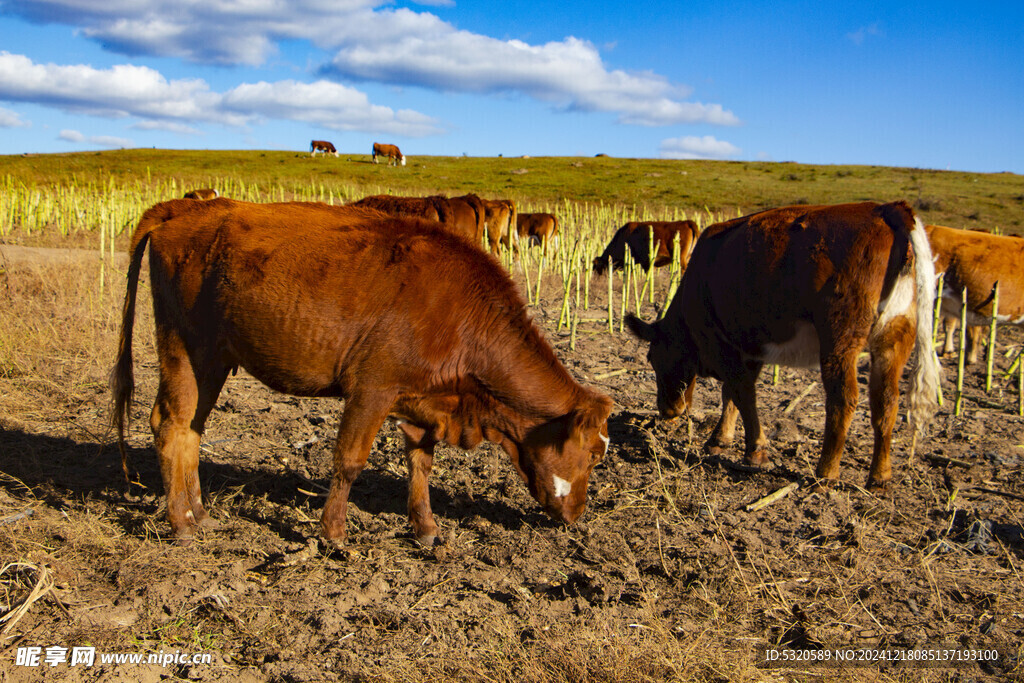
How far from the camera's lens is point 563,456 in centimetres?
383

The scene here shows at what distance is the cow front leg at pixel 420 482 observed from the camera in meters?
3.94

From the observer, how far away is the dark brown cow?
10906mm

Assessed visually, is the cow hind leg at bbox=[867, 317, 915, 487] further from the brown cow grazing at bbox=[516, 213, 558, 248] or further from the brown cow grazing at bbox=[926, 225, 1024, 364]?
the brown cow grazing at bbox=[516, 213, 558, 248]

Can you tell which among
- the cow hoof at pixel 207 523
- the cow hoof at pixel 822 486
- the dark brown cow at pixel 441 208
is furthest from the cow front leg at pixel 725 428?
the dark brown cow at pixel 441 208

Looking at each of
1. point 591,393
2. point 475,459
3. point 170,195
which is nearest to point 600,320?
point 475,459

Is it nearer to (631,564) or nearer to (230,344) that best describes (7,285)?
(230,344)

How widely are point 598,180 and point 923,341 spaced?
162ft

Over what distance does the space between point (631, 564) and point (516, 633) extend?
2.98 ft

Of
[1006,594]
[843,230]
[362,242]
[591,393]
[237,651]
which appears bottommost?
[237,651]

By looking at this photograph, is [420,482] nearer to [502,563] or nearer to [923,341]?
[502,563]

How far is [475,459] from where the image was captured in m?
5.21

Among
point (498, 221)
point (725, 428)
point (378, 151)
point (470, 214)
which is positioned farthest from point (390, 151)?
point (725, 428)

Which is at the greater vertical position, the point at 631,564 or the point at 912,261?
the point at 912,261

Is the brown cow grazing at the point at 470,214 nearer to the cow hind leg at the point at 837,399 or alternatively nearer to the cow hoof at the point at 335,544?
the cow hind leg at the point at 837,399
